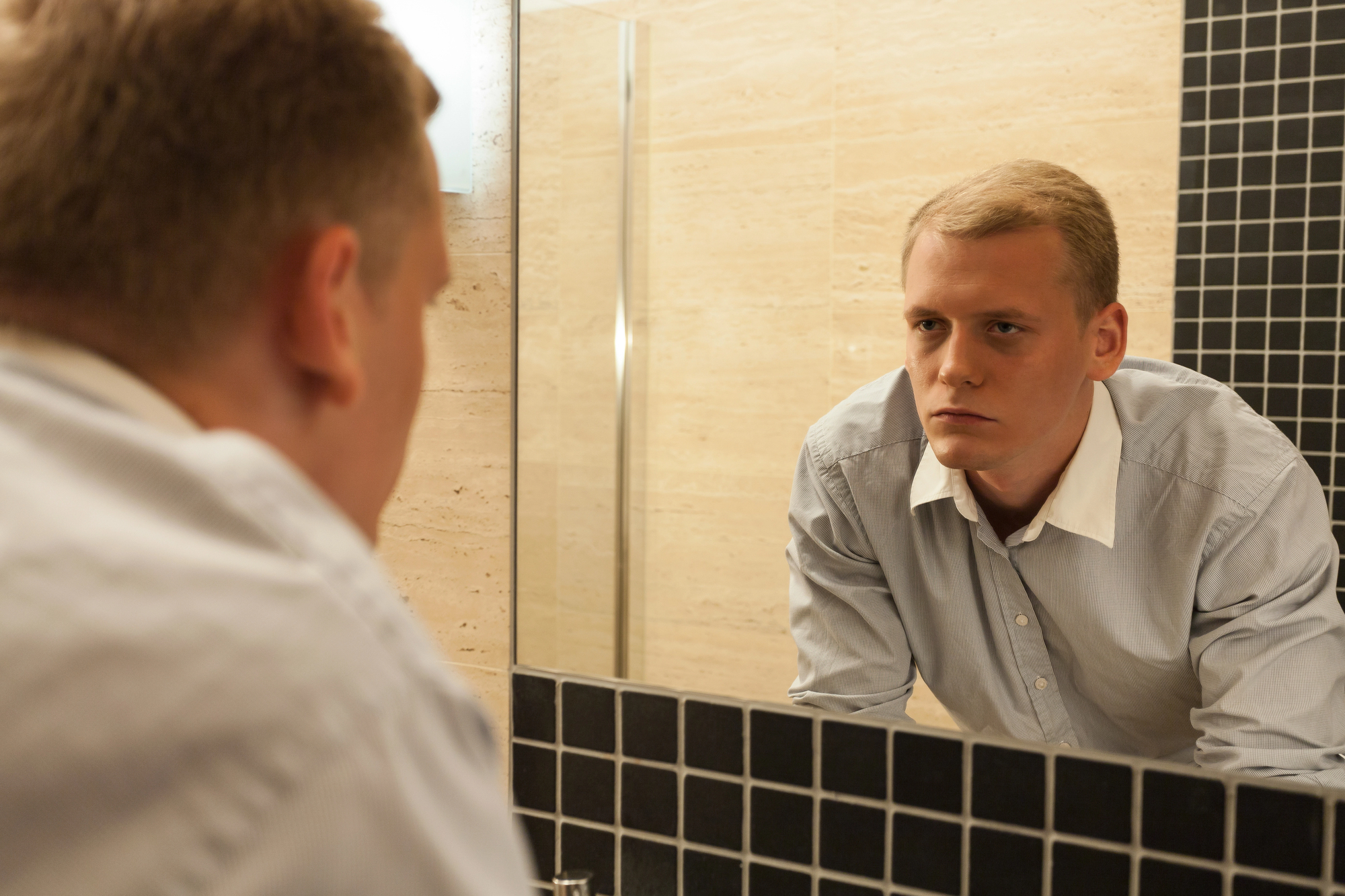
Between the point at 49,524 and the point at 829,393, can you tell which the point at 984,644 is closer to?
the point at 829,393

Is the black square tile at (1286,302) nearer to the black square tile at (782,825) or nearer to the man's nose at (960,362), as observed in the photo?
the man's nose at (960,362)

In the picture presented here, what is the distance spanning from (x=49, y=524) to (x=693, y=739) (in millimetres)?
752

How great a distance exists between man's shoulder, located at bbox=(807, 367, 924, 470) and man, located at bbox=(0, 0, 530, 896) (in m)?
0.51

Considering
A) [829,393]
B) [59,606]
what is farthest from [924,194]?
[59,606]

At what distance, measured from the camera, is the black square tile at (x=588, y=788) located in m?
1.00

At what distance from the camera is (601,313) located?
105cm

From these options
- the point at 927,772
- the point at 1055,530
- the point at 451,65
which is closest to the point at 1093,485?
the point at 1055,530

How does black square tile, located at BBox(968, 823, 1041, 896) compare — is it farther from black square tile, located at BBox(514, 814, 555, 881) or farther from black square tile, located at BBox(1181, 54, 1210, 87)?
black square tile, located at BBox(1181, 54, 1210, 87)

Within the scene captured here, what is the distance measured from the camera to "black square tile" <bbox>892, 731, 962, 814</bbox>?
2.81ft

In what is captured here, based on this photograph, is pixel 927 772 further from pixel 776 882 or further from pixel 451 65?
pixel 451 65

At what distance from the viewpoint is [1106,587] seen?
888mm

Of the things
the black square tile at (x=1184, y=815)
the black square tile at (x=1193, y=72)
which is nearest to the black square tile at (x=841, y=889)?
the black square tile at (x=1184, y=815)

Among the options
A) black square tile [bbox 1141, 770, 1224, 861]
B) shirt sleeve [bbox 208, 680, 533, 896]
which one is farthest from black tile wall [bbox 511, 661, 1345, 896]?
shirt sleeve [bbox 208, 680, 533, 896]

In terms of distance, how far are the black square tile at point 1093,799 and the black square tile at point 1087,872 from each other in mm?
12
